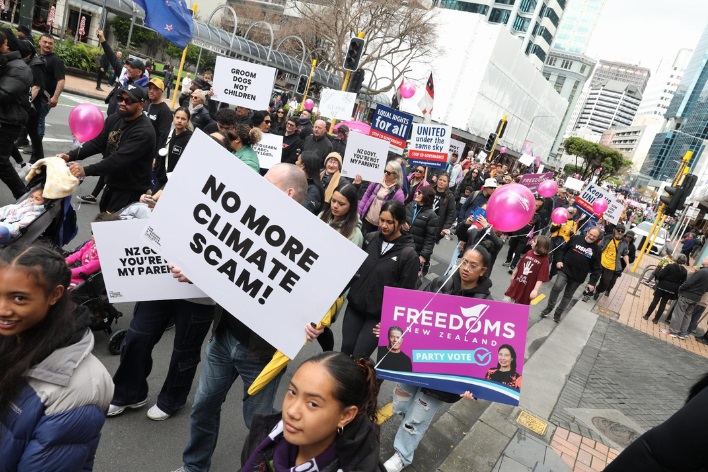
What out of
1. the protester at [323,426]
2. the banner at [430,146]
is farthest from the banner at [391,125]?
the protester at [323,426]

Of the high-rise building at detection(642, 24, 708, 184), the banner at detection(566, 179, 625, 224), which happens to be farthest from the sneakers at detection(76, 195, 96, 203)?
the high-rise building at detection(642, 24, 708, 184)

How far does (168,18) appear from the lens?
8.92 meters

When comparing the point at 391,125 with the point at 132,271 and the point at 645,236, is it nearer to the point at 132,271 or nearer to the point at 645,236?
the point at 132,271

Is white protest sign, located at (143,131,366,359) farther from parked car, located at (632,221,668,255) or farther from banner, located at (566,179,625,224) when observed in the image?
parked car, located at (632,221,668,255)

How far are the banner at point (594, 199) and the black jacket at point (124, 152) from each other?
10.3m

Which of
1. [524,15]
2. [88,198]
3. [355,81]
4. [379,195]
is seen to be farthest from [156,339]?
[524,15]

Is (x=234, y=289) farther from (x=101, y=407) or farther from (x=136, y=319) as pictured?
(x=136, y=319)

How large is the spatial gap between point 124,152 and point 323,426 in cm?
359

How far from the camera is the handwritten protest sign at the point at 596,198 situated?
37.2ft

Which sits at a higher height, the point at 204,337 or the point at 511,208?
the point at 511,208

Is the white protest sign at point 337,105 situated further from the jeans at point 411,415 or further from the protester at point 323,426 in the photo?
the protester at point 323,426

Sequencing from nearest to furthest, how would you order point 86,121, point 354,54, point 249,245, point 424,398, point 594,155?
point 249,245 < point 424,398 < point 86,121 < point 354,54 < point 594,155

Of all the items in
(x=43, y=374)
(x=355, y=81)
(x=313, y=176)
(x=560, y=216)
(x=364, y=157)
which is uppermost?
(x=355, y=81)

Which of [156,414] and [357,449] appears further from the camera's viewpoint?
[156,414]
